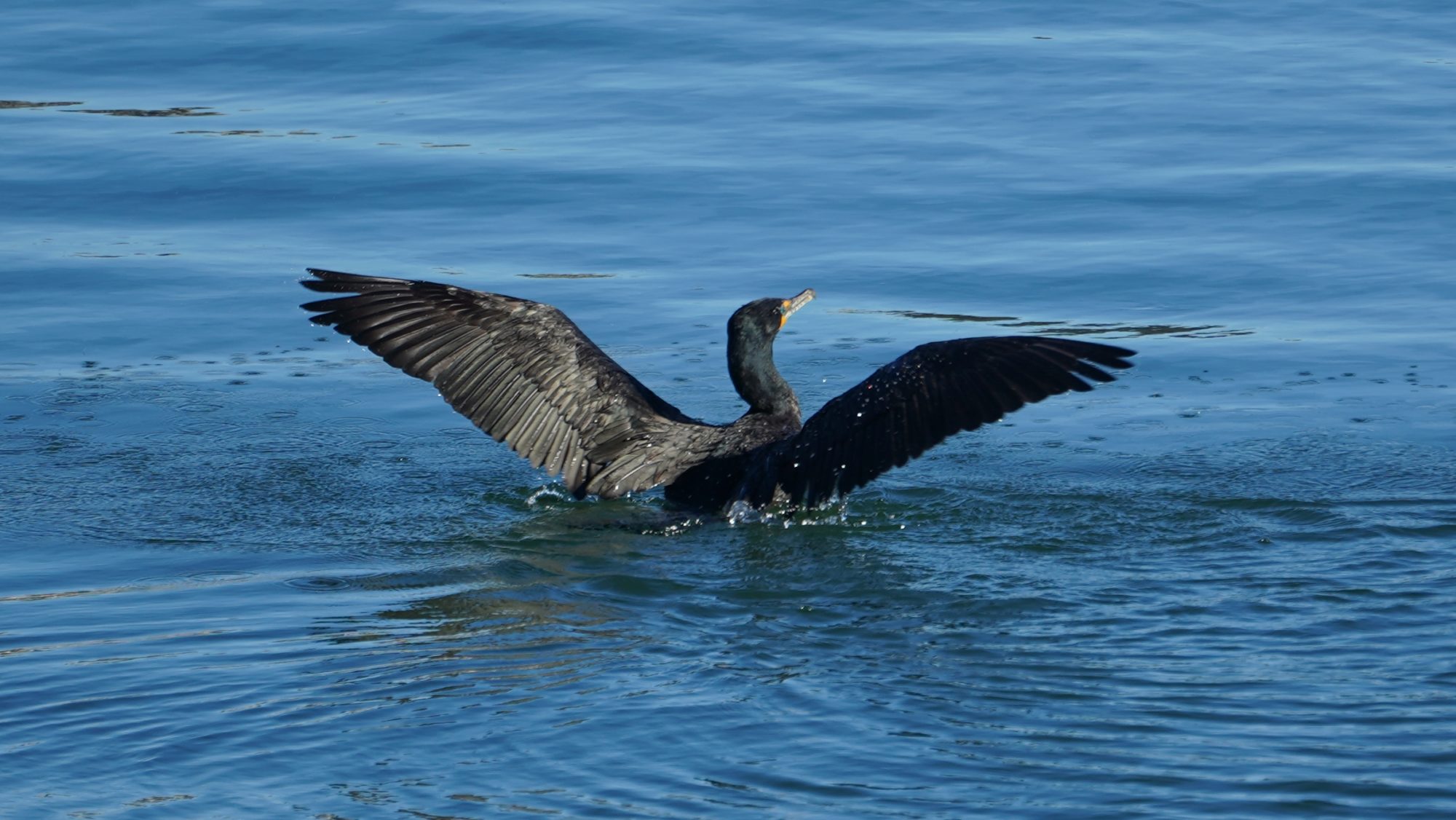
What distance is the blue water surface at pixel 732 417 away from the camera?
17.5 ft

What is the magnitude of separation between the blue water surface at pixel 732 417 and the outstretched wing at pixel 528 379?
259 millimetres

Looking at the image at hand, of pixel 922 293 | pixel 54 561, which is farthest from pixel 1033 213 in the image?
pixel 54 561

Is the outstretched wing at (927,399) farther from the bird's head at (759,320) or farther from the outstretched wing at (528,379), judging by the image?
the outstretched wing at (528,379)

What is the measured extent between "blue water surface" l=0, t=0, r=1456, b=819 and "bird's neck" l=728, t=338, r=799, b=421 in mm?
656

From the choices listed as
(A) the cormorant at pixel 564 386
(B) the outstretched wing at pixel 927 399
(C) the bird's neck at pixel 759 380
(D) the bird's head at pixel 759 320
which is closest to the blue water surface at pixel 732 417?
(A) the cormorant at pixel 564 386

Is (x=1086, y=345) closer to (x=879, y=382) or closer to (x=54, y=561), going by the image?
(x=879, y=382)

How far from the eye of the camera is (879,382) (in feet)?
24.3

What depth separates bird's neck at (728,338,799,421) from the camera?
8297 millimetres

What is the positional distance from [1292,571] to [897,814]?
246 cm

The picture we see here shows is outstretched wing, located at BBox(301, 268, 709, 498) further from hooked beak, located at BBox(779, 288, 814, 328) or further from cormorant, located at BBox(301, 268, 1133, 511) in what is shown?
hooked beak, located at BBox(779, 288, 814, 328)

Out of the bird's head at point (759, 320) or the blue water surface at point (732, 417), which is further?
the bird's head at point (759, 320)

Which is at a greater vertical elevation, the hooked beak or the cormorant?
the hooked beak

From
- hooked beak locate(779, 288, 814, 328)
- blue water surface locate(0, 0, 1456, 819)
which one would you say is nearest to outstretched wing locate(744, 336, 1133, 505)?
blue water surface locate(0, 0, 1456, 819)

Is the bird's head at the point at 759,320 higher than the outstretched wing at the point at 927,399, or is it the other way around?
the bird's head at the point at 759,320
